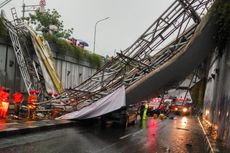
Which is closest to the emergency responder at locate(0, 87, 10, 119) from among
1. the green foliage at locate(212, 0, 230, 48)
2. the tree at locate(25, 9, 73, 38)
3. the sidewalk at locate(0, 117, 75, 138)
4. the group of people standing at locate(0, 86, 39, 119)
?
the group of people standing at locate(0, 86, 39, 119)

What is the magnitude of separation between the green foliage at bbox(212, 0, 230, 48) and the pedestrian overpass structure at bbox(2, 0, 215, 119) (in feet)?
1.18

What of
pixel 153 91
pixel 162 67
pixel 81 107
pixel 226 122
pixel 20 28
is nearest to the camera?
pixel 226 122

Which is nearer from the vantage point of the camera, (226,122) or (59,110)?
(226,122)

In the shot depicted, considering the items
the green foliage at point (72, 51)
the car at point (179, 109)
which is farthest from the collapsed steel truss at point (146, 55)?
the car at point (179, 109)

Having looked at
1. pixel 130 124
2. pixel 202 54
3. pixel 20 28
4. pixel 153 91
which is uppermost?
pixel 20 28

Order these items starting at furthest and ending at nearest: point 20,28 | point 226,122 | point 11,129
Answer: point 20,28, point 226,122, point 11,129

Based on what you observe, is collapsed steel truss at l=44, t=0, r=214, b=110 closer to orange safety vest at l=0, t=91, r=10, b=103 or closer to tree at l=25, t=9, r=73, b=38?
orange safety vest at l=0, t=91, r=10, b=103

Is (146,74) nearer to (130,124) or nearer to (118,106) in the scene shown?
(118,106)

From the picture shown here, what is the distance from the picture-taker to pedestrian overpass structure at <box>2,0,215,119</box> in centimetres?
1783

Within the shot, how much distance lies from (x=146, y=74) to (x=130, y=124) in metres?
6.81

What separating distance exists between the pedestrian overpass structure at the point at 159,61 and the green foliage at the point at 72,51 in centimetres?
1101

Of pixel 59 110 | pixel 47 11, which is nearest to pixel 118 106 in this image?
pixel 59 110

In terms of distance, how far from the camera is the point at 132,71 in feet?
65.6

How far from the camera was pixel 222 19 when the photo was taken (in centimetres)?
1722
